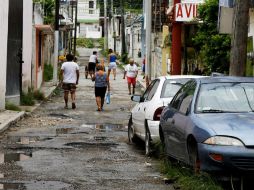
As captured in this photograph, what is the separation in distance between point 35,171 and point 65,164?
36.8 inches

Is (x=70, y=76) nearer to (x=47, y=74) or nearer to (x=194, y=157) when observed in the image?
(x=194, y=157)

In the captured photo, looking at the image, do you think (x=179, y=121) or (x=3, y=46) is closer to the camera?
(x=179, y=121)

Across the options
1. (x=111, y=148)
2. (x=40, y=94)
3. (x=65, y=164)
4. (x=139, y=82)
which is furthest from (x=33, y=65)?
(x=65, y=164)

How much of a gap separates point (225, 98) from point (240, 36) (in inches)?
134

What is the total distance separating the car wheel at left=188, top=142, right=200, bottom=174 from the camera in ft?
29.9

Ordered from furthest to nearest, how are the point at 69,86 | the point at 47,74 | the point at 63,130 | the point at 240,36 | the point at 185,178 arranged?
the point at 47,74
the point at 69,86
the point at 63,130
the point at 240,36
the point at 185,178

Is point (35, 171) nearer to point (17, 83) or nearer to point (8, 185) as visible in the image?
point (8, 185)

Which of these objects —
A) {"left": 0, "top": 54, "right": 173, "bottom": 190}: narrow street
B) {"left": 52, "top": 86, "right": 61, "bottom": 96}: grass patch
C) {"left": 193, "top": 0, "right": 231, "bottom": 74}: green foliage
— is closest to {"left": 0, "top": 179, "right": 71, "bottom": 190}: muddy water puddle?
{"left": 0, "top": 54, "right": 173, "bottom": 190}: narrow street

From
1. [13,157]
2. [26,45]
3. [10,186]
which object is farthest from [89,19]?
[10,186]

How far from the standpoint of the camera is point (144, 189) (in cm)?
976

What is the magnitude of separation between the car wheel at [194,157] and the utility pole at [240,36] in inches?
168

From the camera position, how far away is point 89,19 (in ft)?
345

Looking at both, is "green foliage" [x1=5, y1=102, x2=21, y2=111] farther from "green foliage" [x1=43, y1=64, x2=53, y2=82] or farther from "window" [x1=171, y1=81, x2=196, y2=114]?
"green foliage" [x1=43, y1=64, x2=53, y2=82]

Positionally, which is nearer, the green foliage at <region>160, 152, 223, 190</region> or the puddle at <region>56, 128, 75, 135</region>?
the green foliage at <region>160, 152, 223, 190</region>
